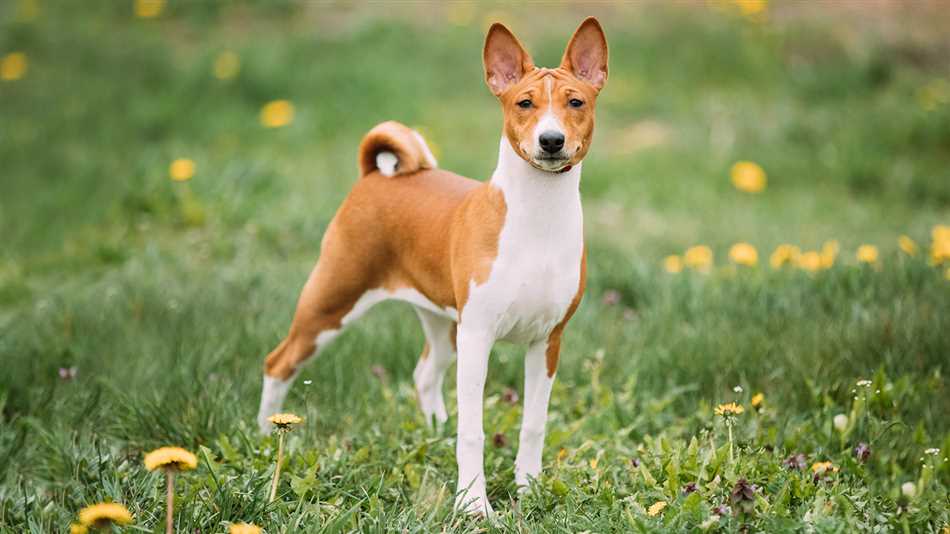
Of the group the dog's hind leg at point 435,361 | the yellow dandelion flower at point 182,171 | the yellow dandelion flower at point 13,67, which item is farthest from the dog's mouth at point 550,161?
the yellow dandelion flower at point 13,67

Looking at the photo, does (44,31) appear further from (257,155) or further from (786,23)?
(786,23)

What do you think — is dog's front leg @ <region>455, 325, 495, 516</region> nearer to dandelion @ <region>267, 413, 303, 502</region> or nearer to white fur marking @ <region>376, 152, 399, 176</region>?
dandelion @ <region>267, 413, 303, 502</region>

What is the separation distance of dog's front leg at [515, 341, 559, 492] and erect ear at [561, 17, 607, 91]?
2.87 ft

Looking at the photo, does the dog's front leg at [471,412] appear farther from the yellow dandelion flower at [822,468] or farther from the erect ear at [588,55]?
the yellow dandelion flower at [822,468]

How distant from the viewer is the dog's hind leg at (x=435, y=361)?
393 centimetres

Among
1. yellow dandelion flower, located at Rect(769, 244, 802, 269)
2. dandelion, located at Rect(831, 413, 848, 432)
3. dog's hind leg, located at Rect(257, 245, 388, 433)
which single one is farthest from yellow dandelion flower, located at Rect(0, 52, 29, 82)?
dandelion, located at Rect(831, 413, 848, 432)

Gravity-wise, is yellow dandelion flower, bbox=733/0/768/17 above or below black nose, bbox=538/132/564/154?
above

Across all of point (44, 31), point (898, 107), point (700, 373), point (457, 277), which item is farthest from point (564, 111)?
point (44, 31)

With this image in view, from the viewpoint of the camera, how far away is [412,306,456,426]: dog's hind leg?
393 centimetres

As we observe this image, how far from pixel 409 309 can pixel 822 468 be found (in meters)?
2.42

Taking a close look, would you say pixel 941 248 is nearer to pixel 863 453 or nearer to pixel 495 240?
Answer: pixel 863 453

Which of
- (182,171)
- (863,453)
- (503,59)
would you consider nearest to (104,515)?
(503,59)

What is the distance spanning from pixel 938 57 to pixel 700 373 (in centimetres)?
595

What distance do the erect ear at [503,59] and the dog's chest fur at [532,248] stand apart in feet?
0.86
